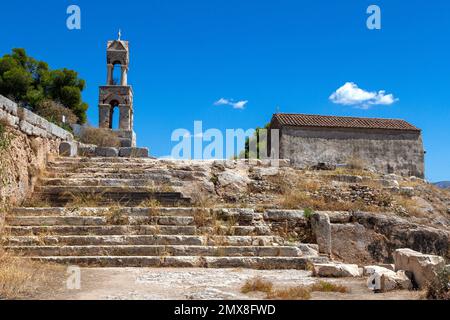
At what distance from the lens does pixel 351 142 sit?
2927cm

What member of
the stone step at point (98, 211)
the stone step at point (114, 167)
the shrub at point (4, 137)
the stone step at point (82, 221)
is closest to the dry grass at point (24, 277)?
the stone step at point (82, 221)

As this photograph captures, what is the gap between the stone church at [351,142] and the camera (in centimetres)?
2803

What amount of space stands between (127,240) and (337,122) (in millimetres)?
23764

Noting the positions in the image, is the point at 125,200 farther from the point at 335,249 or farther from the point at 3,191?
the point at 335,249

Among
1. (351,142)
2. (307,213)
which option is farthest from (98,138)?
(351,142)

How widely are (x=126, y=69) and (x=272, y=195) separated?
18.3 meters

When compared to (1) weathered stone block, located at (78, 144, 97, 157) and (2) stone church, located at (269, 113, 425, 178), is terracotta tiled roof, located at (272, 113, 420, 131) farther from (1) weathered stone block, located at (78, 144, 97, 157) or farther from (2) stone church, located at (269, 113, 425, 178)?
(1) weathered stone block, located at (78, 144, 97, 157)

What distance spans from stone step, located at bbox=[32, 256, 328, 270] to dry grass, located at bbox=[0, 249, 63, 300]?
46cm

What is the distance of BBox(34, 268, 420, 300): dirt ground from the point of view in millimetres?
4887

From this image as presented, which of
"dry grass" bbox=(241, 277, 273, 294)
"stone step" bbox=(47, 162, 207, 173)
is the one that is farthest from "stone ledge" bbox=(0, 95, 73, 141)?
"dry grass" bbox=(241, 277, 273, 294)

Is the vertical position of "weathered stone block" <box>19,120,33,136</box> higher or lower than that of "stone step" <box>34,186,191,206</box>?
higher

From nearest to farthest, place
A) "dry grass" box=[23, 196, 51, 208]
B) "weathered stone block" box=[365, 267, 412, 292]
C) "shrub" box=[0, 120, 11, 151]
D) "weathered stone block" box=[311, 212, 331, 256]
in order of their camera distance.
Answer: "weathered stone block" box=[365, 267, 412, 292], "shrub" box=[0, 120, 11, 151], "weathered stone block" box=[311, 212, 331, 256], "dry grass" box=[23, 196, 51, 208]

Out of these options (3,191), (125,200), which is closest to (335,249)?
(125,200)

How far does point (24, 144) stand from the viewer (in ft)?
31.2
